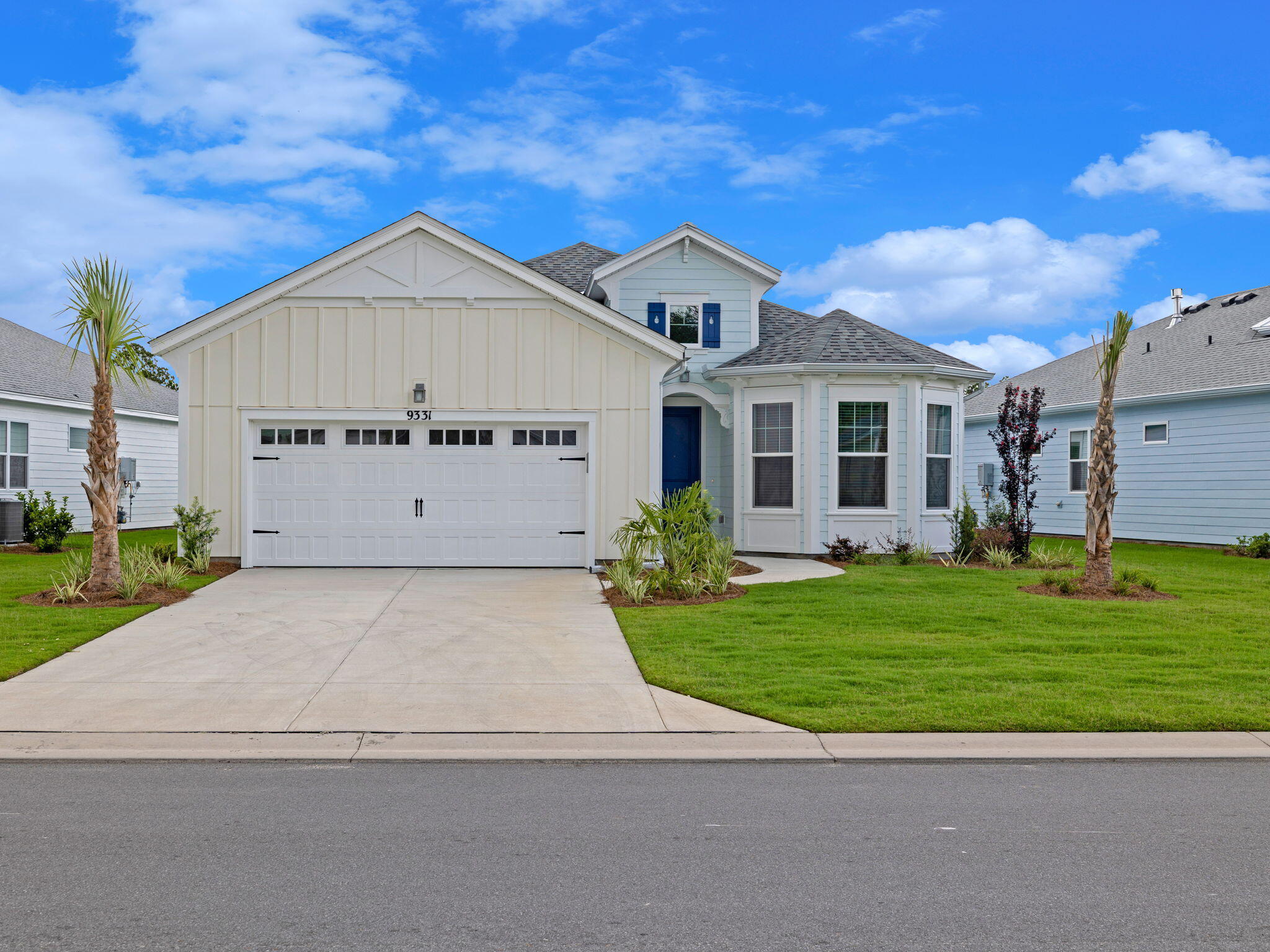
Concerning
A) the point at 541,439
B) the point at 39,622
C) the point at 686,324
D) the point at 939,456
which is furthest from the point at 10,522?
the point at 939,456

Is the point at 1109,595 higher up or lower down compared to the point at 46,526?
lower down

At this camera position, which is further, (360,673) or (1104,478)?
(1104,478)

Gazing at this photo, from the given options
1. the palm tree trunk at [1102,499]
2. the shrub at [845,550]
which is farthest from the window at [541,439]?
the palm tree trunk at [1102,499]

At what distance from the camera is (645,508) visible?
12961 mm

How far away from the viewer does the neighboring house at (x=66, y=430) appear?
21.3m

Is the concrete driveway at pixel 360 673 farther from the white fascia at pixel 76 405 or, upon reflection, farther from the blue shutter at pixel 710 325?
the white fascia at pixel 76 405

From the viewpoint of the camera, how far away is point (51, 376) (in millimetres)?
23391

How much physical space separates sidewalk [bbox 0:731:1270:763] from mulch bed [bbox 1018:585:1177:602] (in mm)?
5766

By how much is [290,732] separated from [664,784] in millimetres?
2573

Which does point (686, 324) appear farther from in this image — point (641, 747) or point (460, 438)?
point (641, 747)

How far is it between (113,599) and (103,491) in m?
1.33

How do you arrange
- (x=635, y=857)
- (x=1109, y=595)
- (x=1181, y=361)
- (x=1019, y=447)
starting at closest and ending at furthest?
(x=635, y=857) → (x=1109, y=595) → (x=1019, y=447) → (x=1181, y=361)

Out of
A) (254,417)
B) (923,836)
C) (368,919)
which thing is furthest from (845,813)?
(254,417)

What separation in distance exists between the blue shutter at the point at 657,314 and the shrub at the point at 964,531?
6151mm
